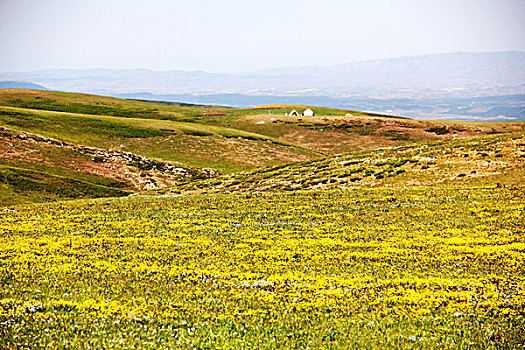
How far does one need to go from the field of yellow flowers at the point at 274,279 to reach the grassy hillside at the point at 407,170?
11.2 meters

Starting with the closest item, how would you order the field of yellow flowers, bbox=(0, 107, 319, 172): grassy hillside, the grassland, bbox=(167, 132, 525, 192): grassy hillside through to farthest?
the field of yellow flowers < the grassland < bbox=(167, 132, 525, 192): grassy hillside < bbox=(0, 107, 319, 172): grassy hillside

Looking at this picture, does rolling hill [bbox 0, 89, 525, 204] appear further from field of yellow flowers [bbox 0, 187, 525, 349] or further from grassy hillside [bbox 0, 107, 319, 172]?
field of yellow flowers [bbox 0, 187, 525, 349]

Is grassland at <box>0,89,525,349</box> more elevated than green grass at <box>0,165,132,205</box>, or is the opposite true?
grassland at <box>0,89,525,349</box>

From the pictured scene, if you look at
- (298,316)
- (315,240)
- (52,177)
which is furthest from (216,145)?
(298,316)

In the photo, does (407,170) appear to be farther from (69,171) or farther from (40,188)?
(69,171)

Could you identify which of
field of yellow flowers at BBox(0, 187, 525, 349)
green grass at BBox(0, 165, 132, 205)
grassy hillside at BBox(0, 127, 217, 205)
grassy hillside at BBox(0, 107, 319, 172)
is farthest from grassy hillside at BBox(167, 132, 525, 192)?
grassy hillside at BBox(0, 107, 319, 172)

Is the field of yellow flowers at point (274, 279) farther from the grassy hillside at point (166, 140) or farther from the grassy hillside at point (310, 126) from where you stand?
the grassy hillside at point (310, 126)

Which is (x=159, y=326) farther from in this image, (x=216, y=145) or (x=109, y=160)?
(x=216, y=145)

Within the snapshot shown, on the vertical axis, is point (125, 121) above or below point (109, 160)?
above

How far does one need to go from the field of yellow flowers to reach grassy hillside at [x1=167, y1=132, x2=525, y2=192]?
36.7ft

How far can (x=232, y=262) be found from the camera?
60.5 ft

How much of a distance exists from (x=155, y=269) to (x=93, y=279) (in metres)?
2.54

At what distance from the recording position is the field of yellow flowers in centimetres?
1135

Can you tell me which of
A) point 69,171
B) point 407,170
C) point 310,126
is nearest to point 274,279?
point 407,170
